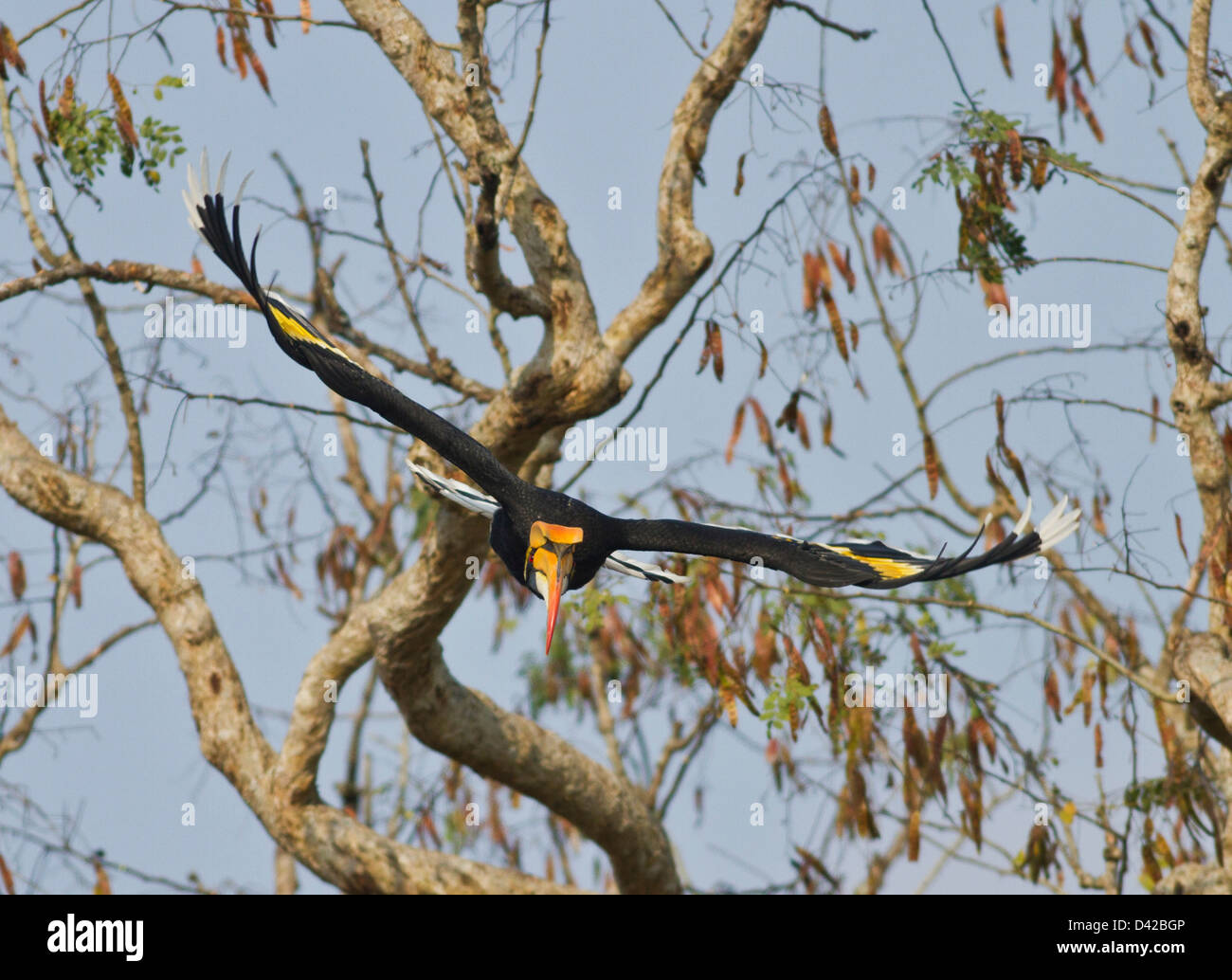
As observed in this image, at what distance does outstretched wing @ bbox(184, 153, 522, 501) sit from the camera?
4.33 meters

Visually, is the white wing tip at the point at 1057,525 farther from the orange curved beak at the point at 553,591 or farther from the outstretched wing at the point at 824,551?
the orange curved beak at the point at 553,591

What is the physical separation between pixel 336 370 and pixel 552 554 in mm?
940

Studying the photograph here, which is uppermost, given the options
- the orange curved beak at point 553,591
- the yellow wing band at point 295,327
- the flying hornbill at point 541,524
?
the yellow wing band at point 295,327

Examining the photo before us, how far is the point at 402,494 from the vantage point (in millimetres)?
8938

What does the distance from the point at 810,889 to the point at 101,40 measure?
4893 mm

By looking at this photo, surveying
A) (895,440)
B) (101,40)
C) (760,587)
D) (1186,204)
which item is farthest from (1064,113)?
(101,40)

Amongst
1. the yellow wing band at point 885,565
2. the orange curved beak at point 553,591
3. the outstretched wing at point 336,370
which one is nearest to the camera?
the outstretched wing at point 336,370

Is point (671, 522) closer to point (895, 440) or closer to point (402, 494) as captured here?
point (895, 440)

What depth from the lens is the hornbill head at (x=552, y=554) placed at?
4668mm

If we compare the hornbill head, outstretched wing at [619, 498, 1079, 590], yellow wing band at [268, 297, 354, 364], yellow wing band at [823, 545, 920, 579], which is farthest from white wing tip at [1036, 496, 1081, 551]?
yellow wing band at [268, 297, 354, 364]

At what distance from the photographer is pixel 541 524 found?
15.4ft

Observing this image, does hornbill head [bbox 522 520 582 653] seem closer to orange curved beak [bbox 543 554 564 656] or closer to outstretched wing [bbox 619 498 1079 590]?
orange curved beak [bbox 543 554 564 656]

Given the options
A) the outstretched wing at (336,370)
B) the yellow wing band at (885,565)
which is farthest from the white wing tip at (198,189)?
the yellow wing band at (885,565)
